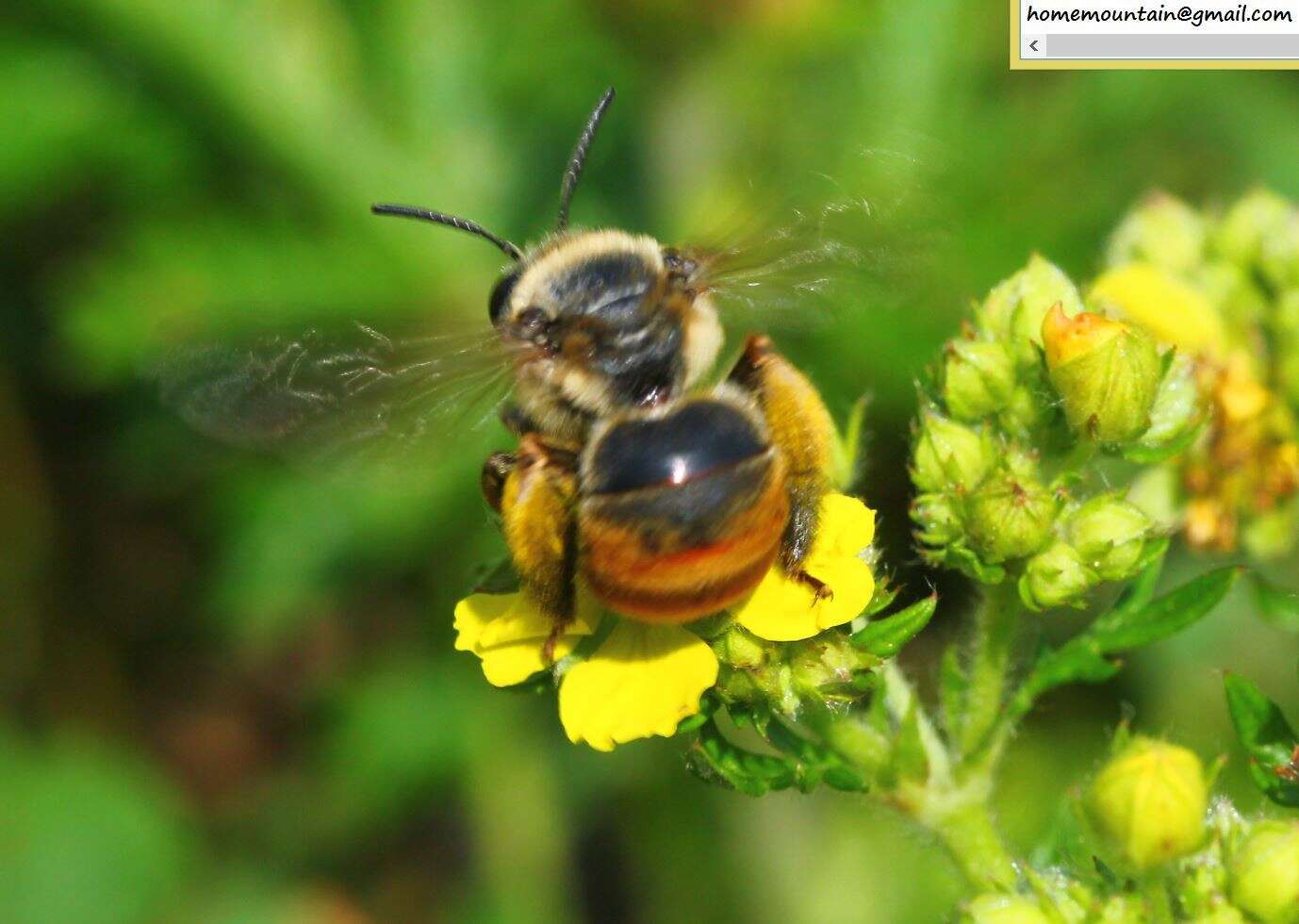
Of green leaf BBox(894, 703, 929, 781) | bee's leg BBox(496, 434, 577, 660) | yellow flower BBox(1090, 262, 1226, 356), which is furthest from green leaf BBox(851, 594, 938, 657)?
yellow flower BBox(1090, 262, 1226, 356)

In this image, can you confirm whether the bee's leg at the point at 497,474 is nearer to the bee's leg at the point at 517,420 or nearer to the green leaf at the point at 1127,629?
the bee's leg at the point at 517,420

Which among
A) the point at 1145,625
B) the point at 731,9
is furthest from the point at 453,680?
the point at 1145,625

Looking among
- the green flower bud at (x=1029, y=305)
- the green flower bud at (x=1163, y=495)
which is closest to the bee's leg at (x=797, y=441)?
the green flower bud at (x=1029, y=305)

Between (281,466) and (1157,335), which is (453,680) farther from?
(1157,335)

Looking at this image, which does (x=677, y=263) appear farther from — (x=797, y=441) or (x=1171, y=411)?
(x=1171, y=411)

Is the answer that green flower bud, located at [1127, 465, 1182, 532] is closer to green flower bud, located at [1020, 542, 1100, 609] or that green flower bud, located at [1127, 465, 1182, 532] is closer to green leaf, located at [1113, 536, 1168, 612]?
green leaf, located at [1113, 536, 1168, 612]
